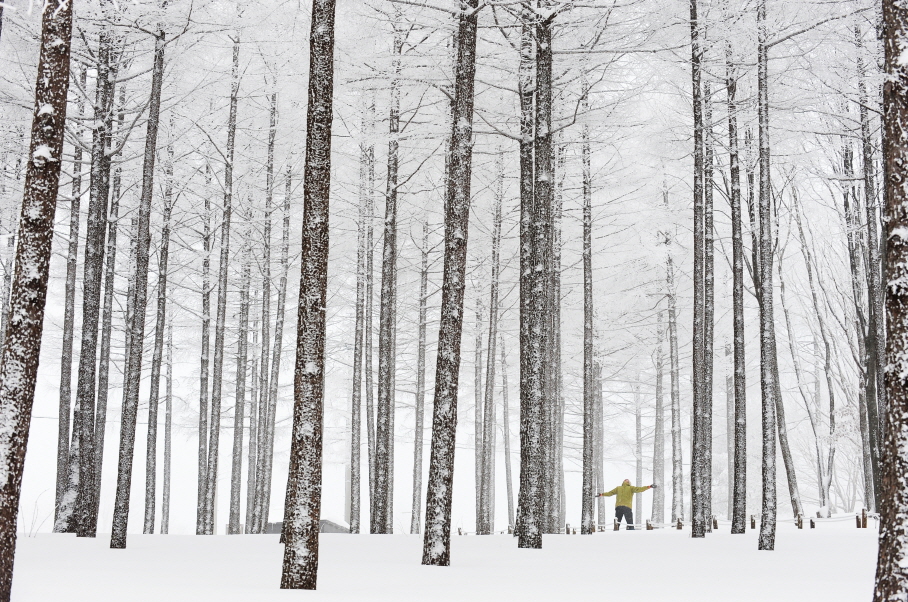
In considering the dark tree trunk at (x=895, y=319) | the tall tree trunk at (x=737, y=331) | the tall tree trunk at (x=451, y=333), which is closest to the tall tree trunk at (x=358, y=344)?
the tall tree trunk at (x=737, y=331)

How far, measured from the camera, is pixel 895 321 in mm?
4492

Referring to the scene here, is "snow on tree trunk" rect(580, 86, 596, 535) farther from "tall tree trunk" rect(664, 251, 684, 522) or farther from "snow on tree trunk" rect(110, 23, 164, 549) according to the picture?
"snow on tree trunk" rect(110, 23, 164, 549)

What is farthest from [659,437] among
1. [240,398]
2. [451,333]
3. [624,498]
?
[451,333]

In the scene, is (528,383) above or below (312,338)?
below

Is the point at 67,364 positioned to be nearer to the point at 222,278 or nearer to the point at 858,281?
the point at 222,278

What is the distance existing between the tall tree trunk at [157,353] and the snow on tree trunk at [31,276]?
8155 millimetres

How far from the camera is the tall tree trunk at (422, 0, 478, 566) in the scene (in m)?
8.34

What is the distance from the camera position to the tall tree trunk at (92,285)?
11859 mm

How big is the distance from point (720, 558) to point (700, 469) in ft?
13.9

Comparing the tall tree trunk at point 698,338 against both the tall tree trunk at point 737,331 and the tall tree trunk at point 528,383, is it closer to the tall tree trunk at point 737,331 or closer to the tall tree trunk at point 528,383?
the tall tree trunk at point 737,331

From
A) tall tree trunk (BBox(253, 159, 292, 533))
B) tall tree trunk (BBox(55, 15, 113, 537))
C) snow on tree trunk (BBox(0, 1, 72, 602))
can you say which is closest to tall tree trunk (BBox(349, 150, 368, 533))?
tall tree trunk (BBox(253, 159, 292, 533))

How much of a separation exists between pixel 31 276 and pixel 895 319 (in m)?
5.45

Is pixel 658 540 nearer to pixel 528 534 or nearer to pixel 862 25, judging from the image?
pixel 528 534

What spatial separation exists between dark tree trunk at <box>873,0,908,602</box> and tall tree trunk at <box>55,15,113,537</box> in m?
10.8
